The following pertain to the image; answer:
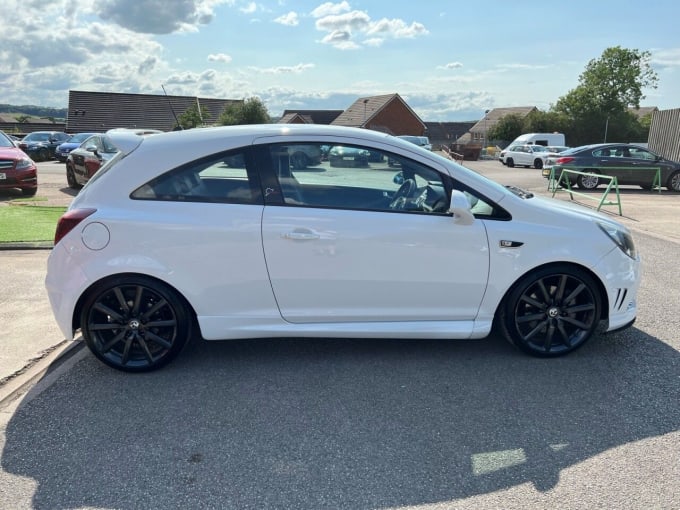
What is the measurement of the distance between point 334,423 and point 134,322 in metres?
1.62

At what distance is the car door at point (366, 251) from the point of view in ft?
11.6

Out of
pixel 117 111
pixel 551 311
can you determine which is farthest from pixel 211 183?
pixel 117 111

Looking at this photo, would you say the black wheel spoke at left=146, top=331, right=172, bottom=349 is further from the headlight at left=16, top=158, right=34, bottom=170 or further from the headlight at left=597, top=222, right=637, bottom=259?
the headlight at left=16, top=158, right=34, bottom=170

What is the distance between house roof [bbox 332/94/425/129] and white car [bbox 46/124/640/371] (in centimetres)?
5600

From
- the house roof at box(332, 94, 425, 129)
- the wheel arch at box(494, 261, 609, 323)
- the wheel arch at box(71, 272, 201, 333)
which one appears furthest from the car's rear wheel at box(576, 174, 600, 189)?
the house roof at box(332, 94, 425, 129)

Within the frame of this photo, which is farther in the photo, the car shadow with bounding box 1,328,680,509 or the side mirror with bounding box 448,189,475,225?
the side mirror with bounding box 448,189,475,225

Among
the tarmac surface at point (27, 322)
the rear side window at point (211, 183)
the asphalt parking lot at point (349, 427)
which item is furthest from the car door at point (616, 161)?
the rear side window at point (211, 183)

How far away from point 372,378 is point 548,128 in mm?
59003

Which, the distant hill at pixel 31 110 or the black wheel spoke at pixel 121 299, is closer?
the black wheel spoke at pixel 121 299

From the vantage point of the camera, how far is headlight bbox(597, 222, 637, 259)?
3835mm

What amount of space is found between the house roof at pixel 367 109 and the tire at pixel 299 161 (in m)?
56.0

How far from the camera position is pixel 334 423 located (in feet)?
10.2

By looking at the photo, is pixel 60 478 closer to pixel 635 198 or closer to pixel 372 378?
pixel 372 378

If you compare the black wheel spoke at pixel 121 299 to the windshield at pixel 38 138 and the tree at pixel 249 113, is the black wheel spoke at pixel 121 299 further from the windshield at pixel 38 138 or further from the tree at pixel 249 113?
the tree at pixel 249 113
